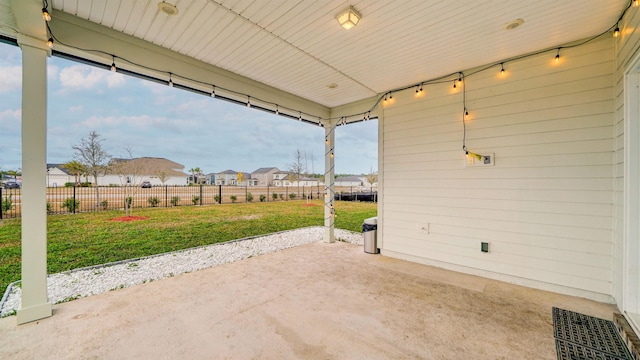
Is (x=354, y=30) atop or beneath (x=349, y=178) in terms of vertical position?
atop

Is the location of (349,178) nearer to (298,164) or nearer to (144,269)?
(298,164)

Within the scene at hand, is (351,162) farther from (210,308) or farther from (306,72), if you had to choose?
(210,308)

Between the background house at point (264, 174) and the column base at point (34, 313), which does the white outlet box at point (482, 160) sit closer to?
the column base at point (34, 313)

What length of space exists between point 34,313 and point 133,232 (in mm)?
3775

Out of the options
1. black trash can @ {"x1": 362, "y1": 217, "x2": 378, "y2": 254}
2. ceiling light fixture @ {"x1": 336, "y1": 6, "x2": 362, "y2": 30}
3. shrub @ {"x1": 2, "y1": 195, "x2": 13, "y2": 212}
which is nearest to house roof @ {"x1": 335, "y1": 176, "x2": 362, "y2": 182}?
black trash can @ {"x1": 362, "y1": 217, "x2": 378, "y2": 254}

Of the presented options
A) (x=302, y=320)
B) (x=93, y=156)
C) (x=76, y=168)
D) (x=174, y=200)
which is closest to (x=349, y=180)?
(x=174, y=200)

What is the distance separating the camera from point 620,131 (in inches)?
90.7

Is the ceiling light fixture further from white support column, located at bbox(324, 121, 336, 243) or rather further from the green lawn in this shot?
the green lawn

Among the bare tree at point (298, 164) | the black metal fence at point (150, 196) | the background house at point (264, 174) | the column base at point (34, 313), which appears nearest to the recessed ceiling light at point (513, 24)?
the column base at point (34, 313)

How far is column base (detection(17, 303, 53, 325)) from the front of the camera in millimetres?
2047

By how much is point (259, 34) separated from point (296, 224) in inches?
223

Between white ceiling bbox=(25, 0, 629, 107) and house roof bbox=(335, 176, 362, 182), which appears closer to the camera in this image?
white ceiling bbox=(25, 0, 629, 107)

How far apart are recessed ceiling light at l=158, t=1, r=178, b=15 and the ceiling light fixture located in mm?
1548

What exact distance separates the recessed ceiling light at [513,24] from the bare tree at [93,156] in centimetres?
1040
